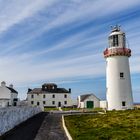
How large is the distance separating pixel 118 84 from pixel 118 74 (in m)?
1.58

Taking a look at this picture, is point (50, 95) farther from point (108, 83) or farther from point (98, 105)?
point (108, 83)

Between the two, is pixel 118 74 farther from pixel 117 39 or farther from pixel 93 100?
pixel 93 100

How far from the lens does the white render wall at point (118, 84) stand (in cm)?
4691

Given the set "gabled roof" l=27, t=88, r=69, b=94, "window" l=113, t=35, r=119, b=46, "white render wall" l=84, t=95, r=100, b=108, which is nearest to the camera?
"window" l=113, t=35, r=119, b=46

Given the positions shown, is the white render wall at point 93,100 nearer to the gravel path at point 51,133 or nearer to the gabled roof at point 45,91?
the gabled roof at point 45,91

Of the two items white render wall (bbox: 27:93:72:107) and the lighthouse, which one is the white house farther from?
the lighthouse

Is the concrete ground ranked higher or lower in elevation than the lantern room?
lower

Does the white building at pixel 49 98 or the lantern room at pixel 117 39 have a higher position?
the lantern room at pixel 117 39

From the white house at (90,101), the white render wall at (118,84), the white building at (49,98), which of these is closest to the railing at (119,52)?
the white render wall at (118,84)

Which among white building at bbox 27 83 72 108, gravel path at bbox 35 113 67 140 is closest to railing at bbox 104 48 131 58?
gravel path at bbox 35 113 67 140

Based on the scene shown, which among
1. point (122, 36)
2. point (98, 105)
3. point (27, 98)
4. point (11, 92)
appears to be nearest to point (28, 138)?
point (122, 36)

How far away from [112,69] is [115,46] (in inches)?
144

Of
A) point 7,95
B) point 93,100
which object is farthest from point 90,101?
point 7,95

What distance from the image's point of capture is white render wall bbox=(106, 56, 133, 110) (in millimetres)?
46906
